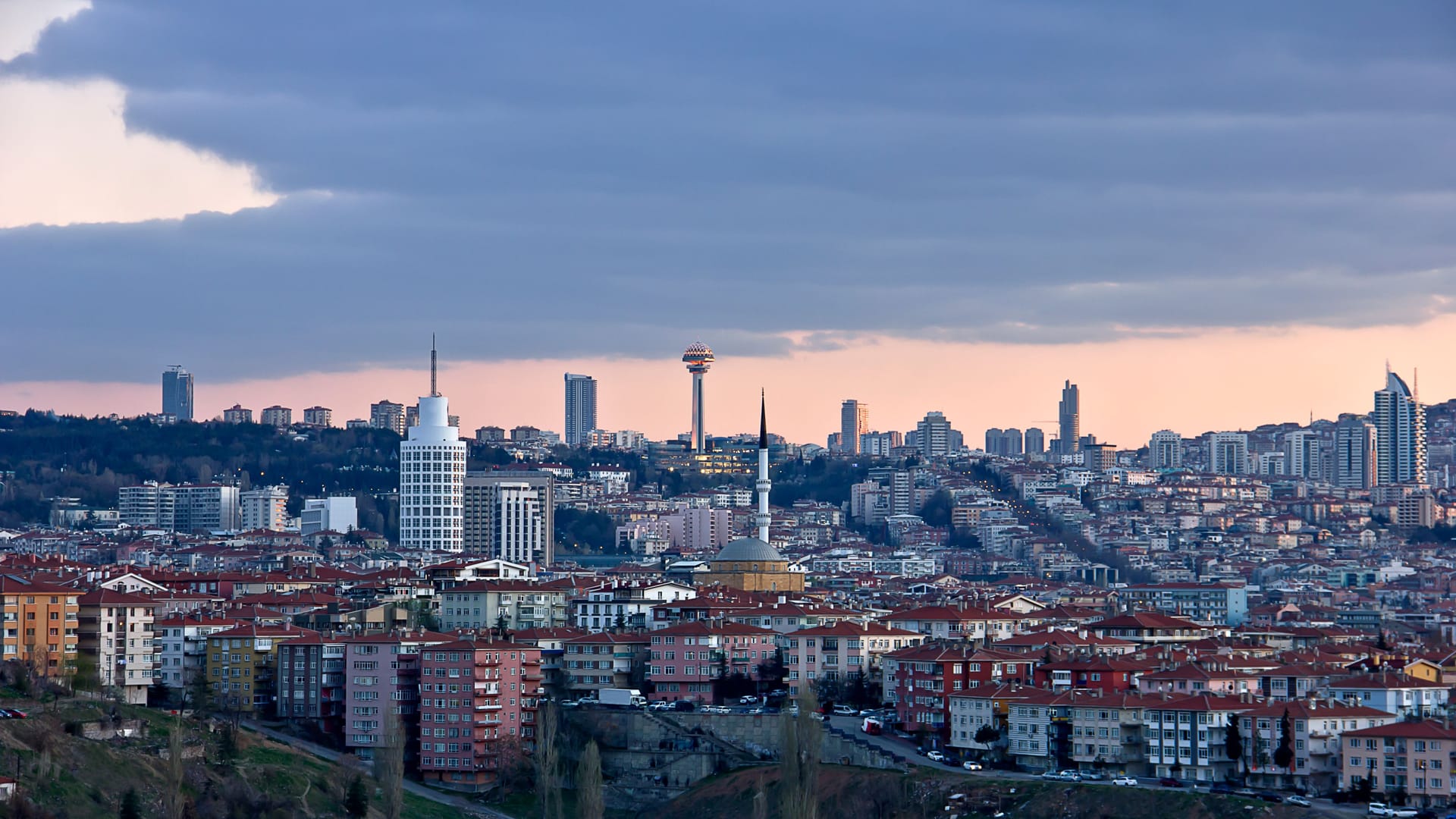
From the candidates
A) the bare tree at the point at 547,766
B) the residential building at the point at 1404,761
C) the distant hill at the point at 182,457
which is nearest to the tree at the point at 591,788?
the bare tree at the point at 547,766

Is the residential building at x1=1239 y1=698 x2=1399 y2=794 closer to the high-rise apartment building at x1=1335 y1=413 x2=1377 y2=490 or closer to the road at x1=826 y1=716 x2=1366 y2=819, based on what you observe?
the road at x1=826 y1=716 x2=1366 y2=819

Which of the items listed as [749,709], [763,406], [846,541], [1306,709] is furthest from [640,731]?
[846,541]

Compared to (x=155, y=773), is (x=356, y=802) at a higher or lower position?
lower

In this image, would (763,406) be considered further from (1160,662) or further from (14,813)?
(14,813)

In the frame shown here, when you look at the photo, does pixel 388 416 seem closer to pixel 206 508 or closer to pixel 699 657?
pixel 206 508

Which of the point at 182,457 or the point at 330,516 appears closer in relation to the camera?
the point at 330,516

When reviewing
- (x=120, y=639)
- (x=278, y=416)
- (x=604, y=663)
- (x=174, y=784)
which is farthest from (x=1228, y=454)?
(x=174, y=784)
